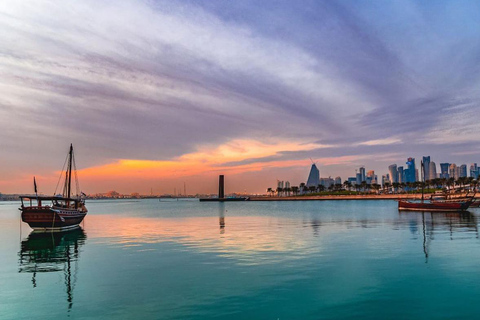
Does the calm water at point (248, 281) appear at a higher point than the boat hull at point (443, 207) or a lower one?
higher

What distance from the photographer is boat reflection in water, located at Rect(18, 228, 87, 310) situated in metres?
30.3

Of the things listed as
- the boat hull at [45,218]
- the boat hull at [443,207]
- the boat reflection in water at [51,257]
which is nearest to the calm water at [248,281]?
the boat reflection in water at [51,257]

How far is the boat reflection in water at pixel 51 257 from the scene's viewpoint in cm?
3031

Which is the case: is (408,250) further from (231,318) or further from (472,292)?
(231,318)

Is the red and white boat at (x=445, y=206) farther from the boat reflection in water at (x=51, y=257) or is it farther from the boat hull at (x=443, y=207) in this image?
the boat reflection in water at (x=51, y=257)

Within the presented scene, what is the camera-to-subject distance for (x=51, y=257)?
40.9 m

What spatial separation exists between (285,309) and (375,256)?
→ 1951 centimetres

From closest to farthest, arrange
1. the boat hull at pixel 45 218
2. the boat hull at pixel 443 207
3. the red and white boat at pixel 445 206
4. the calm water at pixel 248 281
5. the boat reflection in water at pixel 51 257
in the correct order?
the calm water at pixel 248 281, the boat reflection in water at pixel 51 257, the boat hull at pixel 45 218, the red and white boat at pixel 445 206, the boat hull at pixel 443 207

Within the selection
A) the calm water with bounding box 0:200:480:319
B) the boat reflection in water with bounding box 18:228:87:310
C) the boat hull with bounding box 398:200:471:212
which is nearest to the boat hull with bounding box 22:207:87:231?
the boat reflection in water with bounding box 18:228:87:310

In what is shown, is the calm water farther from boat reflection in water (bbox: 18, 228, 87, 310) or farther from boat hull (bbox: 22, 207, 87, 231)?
boat hull (bbox: 22, 207, 87, 231)

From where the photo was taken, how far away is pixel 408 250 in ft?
131

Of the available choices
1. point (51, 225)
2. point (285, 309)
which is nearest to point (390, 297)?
point (285, 309)

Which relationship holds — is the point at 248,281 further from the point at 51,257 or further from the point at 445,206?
the point at 445,206

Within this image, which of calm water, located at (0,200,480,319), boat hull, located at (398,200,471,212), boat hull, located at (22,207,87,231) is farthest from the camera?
boat hull, located at (398,200,471,212)
